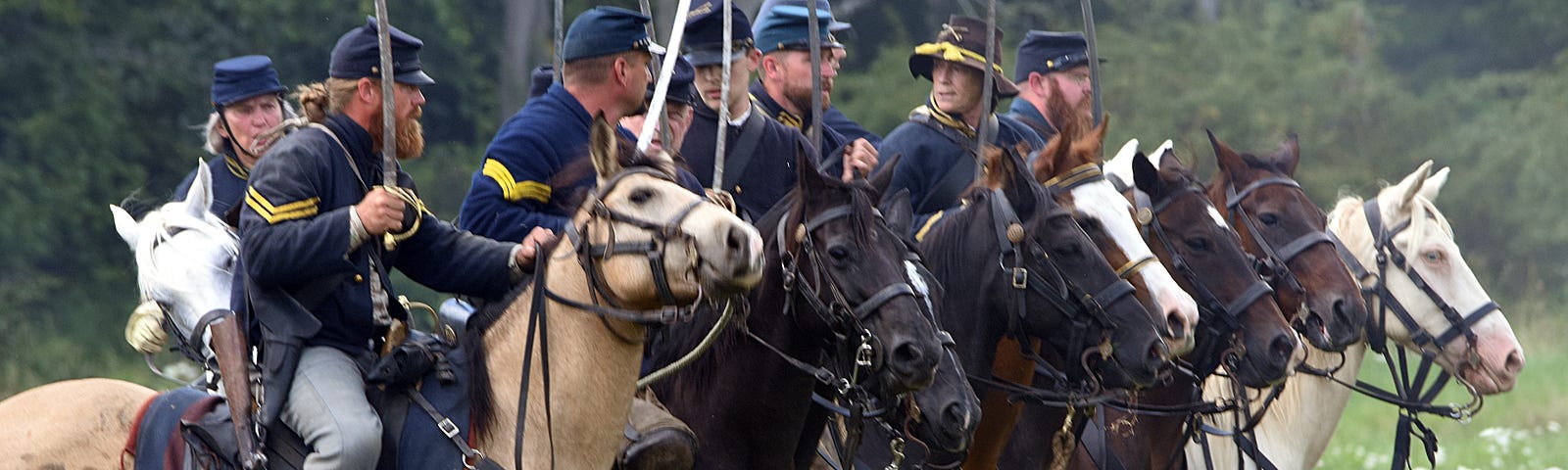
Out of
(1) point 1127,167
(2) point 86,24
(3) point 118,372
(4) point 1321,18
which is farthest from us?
(4) point 1321,18

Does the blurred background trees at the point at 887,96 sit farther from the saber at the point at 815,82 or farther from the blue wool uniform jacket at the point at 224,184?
the blue wool uniform jacket at the point at 224,184

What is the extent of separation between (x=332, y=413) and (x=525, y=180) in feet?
3.42

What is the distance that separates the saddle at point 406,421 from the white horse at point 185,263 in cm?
77

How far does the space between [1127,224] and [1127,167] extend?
1.18m

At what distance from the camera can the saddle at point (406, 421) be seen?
5410mm

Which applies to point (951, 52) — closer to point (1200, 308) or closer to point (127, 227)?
point (1200, 308)

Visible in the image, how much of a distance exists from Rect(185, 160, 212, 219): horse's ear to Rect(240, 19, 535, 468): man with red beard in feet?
4.18

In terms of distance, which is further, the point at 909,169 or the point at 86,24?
the point at 86,24

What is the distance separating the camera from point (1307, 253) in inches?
323

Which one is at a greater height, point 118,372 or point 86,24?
point 86,24

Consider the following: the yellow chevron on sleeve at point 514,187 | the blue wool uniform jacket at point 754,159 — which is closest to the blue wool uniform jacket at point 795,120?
the blue wool uniform jacket at point 754,159

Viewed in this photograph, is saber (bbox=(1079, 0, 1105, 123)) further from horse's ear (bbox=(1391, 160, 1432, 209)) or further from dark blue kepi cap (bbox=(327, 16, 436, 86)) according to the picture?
dark blue kepi cap (bbox=(327, 16, 436, 86))

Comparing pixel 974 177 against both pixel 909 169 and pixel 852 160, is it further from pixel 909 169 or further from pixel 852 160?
pixel 852 160

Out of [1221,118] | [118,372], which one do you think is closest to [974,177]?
[118,372]
